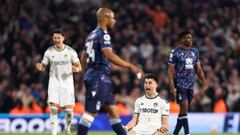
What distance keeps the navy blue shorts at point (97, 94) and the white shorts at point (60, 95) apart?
3.27m

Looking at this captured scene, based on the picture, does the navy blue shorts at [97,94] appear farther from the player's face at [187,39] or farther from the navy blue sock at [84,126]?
the player's face at [187,39]

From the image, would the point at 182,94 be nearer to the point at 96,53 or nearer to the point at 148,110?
the point at 148,110

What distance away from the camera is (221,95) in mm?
21672

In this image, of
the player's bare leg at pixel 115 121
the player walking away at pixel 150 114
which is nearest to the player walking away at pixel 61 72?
the player walking away at pixel 150 114

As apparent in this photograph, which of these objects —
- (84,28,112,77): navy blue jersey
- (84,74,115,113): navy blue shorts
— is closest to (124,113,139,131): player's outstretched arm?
(84,74,115,113): navy blue shorts

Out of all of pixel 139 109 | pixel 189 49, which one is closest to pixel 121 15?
pixel 189 49

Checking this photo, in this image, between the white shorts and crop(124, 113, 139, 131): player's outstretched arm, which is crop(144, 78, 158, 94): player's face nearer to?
crop(124, 113, 139, 131): player's outstretched arm

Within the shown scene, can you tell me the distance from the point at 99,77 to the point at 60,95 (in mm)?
3392

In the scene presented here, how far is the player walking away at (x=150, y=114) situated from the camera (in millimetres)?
12344

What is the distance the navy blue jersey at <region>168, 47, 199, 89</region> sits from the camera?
14.6 metres

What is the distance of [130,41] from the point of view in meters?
23.3

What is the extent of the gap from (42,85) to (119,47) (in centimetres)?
291

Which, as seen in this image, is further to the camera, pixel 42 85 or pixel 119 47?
pixel 119 47

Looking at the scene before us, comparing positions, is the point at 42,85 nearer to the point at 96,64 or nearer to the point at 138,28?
the point at 138,28
